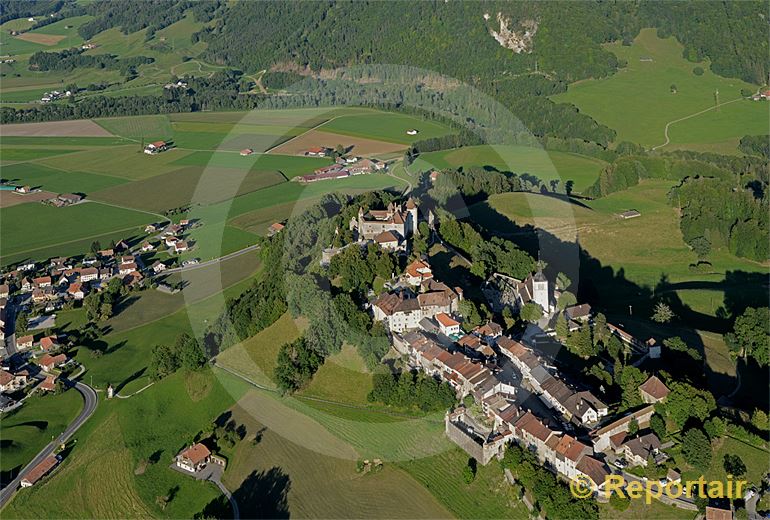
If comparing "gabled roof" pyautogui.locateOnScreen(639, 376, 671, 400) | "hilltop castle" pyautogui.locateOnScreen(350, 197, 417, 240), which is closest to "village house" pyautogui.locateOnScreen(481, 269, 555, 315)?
"hilltop castle" pyautogui.locateOnScreen(350, 197, 417, 240)

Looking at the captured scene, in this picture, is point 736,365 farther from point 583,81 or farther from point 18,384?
point 583,81

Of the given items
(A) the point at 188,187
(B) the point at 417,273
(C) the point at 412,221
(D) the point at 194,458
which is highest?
(C) the point at 412,221

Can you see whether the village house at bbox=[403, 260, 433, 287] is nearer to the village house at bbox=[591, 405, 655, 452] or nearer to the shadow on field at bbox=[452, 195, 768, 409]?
the shadow on field at bbox=[452, 195, 768, 409]

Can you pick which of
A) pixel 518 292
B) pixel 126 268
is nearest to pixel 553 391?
pixel 518 292

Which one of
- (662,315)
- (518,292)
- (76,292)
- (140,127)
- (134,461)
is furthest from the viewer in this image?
(140,127)

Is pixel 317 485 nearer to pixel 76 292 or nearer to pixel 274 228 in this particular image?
pixel 76 292

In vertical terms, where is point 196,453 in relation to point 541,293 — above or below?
below
